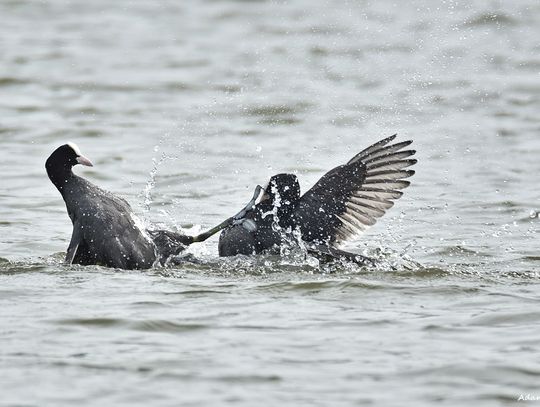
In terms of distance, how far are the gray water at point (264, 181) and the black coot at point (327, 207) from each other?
0.21 meters

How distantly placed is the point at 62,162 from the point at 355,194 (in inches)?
74.4

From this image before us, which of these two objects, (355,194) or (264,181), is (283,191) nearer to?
(355,194)

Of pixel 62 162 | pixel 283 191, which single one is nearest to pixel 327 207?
pixel 283 191

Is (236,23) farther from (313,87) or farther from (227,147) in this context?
(227,147)

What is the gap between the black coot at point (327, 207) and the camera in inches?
280

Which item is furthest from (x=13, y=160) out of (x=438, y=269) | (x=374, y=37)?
(x=374, y=37)

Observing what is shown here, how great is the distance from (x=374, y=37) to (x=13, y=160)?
294 inches

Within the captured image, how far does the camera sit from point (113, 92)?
1419 cm

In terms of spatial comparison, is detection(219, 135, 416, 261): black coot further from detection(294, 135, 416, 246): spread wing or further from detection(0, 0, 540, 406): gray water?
detection(0, 0, 540, 406): gray water

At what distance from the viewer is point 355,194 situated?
758 cm

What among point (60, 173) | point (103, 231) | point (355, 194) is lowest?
point (103, 231)

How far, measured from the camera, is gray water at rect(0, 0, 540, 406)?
5.00 m

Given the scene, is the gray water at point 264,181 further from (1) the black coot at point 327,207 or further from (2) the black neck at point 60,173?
(2) the black neck at point 60,173

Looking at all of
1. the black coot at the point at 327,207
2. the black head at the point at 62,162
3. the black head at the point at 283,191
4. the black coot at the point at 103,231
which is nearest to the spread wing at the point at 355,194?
the black coot at the point at 327,207
